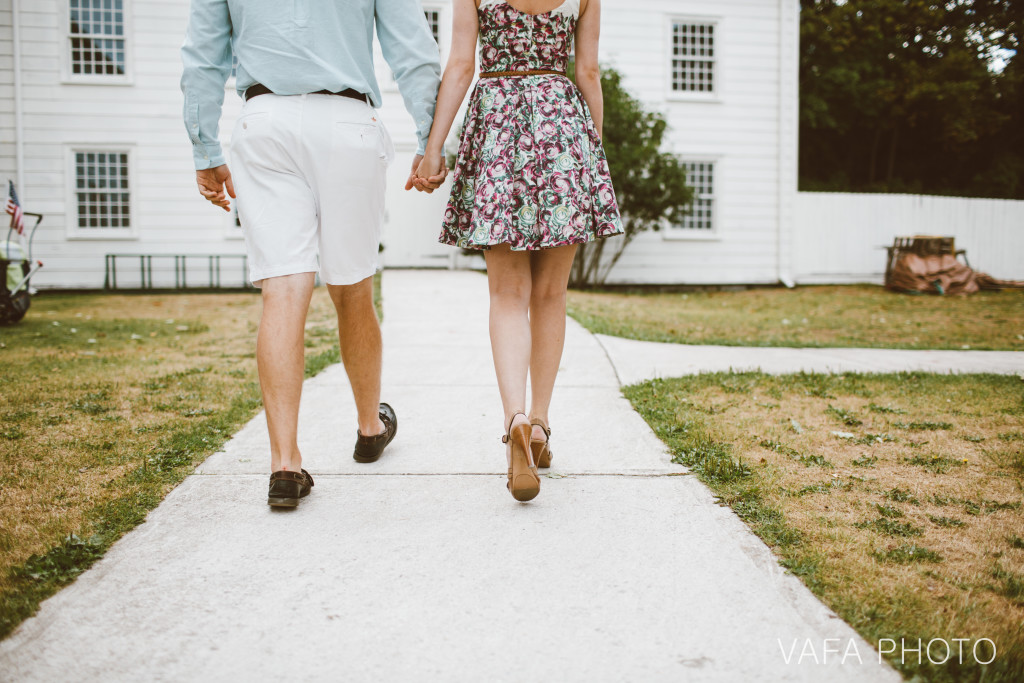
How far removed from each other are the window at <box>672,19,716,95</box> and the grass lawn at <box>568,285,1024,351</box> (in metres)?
4.98

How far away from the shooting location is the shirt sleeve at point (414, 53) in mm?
2686

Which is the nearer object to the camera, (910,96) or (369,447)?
(369,447)

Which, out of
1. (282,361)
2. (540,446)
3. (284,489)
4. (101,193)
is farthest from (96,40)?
(540,446)

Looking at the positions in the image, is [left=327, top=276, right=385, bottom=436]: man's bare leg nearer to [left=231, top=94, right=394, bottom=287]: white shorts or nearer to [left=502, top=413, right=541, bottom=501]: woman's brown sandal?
[left=231, top=94, right=394, bottom=287]: white shorts

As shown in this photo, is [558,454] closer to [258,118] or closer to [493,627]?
[493,627]

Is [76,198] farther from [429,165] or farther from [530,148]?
[530,148]

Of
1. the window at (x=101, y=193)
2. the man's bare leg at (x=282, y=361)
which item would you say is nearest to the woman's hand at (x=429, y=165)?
the man's bare leg at (x=282, y=361)

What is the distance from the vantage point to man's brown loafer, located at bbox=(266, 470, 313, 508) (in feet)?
7.79

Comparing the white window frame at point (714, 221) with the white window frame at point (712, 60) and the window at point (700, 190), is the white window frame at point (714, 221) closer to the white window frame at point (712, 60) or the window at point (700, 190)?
the window at point (700, 190)

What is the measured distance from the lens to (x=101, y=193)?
1531 centimetres

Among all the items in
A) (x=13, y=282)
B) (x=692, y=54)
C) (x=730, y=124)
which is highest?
(x=692, y=54)

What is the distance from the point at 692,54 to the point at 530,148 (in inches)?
623

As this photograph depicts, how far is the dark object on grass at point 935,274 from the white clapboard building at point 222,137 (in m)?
2.55

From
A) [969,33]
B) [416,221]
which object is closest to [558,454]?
[416,221]
